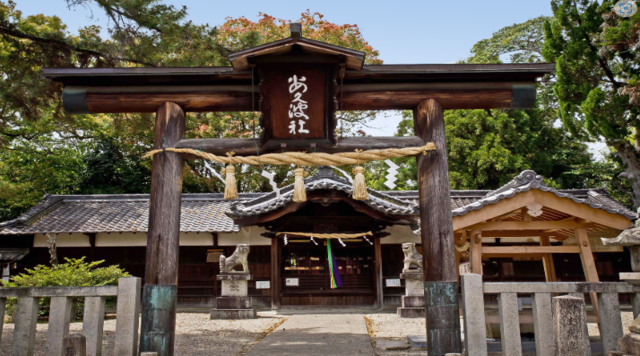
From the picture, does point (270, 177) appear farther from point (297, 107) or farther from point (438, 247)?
point (438, 247)

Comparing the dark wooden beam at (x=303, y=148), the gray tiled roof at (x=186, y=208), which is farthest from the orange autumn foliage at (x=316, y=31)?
the dark wooden beam at (x=303, y=148)

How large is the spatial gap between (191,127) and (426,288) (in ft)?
48.3

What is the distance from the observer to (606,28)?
13.2 m

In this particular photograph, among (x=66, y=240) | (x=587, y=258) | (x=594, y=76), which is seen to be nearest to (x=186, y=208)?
(x=66, y=240)

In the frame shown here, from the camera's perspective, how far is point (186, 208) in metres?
15.4

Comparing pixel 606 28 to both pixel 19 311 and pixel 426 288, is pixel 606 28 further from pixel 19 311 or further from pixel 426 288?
pixel 19 311

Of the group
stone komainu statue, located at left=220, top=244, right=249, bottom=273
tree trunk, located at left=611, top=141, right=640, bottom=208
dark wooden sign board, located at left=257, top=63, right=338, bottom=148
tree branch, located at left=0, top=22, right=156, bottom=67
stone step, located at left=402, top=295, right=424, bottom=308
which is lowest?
stone step, located at left=402, top=295, right=424, bottom=308

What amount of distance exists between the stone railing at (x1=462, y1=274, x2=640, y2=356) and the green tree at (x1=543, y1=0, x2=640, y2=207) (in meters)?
11.9

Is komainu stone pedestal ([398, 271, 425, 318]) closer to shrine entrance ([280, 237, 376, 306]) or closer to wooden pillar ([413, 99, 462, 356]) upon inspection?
shrine entrance ([280, 237, 376, 306])

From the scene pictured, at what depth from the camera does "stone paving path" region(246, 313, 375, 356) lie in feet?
20.1

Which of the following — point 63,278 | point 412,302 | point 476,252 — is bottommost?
point 412,302

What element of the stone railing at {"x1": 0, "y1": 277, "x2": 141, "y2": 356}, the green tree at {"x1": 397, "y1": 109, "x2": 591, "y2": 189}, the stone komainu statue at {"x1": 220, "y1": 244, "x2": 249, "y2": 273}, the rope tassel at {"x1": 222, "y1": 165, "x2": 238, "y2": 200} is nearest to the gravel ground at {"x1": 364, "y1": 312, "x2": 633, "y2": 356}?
the rope tassel at {"x1": 222, "y1": 165, "x2": 238, "y2": 200}

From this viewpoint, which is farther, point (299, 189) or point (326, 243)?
point (326, 243)

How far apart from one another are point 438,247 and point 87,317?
152 inches
